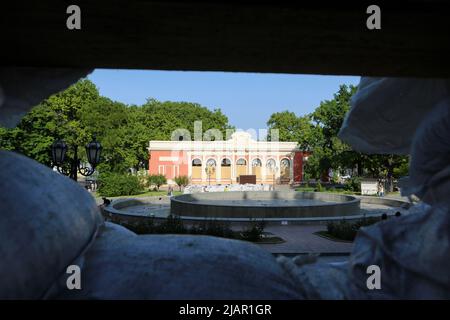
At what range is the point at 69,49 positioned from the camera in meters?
3.03

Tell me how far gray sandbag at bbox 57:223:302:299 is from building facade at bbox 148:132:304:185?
42.1m

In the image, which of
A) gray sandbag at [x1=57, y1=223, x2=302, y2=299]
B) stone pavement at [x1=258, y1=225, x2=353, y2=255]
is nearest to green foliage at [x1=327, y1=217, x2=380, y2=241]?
stone pavement at [x1=258, y1=225, x2=353, y2=255]

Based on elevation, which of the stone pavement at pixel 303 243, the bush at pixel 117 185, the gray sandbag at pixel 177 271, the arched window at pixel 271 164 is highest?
the arched window at pixel 271 164

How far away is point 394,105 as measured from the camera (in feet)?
11.1

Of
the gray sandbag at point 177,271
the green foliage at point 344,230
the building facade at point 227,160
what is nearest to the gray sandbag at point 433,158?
the gray sandbag at point 177,271

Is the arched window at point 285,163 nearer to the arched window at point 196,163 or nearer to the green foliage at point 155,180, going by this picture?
the arched window at point 196,163

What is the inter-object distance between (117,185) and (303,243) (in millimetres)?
21939

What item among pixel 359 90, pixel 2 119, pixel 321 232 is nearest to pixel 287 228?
pixel 321 232

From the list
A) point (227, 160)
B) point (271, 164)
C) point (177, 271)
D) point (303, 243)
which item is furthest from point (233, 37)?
point (271, 164)

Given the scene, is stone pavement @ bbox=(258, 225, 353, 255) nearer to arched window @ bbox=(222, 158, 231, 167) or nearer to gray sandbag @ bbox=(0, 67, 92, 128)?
gray sandbag @ bbox=(0, 67, 92, 128)

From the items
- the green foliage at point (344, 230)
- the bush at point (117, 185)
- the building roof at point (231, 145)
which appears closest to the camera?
the green foliage at point (344, 230)

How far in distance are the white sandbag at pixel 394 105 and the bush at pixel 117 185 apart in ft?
95.2

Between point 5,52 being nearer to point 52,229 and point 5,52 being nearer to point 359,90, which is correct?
point 52,229

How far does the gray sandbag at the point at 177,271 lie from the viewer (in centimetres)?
250
